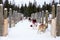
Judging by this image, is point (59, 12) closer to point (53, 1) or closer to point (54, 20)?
point (54, 20)

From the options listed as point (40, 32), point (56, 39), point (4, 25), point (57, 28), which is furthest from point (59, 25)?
point (4, 25)

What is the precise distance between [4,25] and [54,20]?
1835 millimetres

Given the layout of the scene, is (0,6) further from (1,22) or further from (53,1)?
(53,1)

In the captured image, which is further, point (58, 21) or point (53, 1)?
point (53, 1)

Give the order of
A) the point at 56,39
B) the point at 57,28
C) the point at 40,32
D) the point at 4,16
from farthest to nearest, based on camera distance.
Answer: the point at 40,32
the point at 4,16
the point at 57,28
the point at 56,39

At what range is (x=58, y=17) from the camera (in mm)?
6730

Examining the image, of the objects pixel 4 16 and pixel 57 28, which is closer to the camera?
pixel 57 28

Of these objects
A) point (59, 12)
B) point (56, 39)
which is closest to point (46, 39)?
point (56, 39)

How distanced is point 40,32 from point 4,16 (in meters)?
1.77

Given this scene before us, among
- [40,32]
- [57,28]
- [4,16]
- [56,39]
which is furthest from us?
[40,32]

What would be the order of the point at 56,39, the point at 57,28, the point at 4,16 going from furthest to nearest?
the point at 4,16, the point at 57,28, the point at 56,39

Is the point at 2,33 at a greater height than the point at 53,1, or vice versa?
the point at 53,1

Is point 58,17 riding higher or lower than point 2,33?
higher

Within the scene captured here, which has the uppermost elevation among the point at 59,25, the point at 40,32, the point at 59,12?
the point at 59,12
